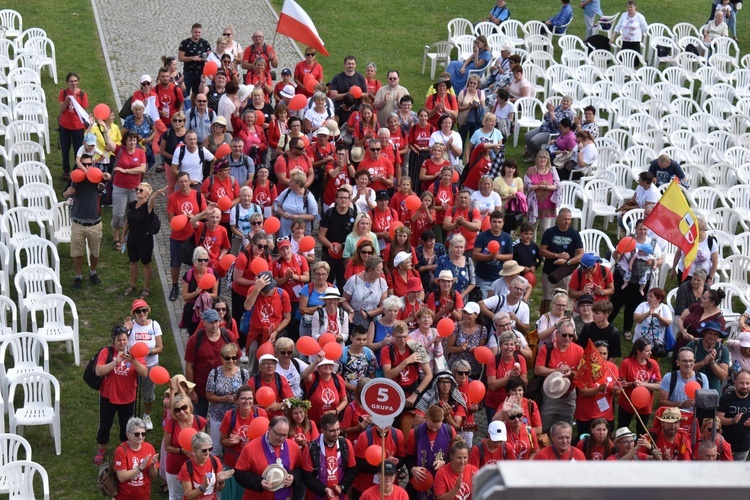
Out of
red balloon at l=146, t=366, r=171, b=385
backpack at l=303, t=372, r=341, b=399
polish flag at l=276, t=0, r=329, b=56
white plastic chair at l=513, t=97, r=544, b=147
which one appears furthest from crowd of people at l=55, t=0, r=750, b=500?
white plastic chair at l=513, t=97, r=544, b=147

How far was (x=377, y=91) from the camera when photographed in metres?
17.3

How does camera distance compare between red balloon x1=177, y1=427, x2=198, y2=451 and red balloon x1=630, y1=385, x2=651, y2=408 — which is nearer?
red balloon x1=177, y1=427, x2=198, y2=451

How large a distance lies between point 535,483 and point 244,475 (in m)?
6.94

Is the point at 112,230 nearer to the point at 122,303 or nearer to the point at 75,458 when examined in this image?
the point at 122,303

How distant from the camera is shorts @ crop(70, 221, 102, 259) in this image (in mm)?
14164

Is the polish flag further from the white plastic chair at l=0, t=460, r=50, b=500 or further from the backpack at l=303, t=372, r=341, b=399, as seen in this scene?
the white plastic chair at l=0, t=460, r=50, b=500

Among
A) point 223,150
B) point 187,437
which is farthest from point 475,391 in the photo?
point 223,150

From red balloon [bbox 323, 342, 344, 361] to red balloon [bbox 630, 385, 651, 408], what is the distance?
2.88 meters

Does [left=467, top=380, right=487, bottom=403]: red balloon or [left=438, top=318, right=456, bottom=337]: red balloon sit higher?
[left=438, top=318, right=456, bottom=337]: red balloon

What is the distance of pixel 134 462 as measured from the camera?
381 inches

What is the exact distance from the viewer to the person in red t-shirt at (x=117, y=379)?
10742 mm

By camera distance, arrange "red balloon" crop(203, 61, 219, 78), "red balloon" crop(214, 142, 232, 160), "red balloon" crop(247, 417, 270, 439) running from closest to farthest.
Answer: "red balloon" crop(247, 417, 270, 439)
"red balloon" crop(214, 142, 232, 160)
"red balloon" crop(203, 61, 219, 78)

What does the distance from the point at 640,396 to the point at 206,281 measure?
4456 millimetres

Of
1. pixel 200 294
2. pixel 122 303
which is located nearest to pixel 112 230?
pixel 122 303
